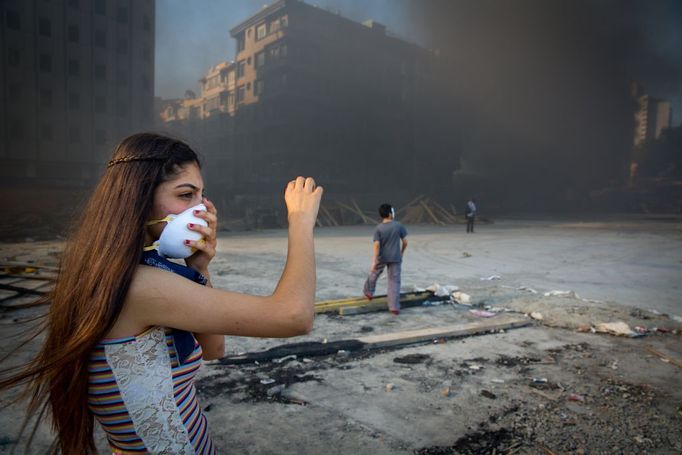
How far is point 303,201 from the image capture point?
147cm

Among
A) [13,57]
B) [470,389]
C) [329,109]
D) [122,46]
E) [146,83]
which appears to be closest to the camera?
[470,389]

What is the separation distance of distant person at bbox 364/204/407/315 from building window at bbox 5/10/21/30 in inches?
1331

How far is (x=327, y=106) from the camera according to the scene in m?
35.6

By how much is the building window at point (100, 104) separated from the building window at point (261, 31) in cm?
1411

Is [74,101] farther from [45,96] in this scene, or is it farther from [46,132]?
[46,132]

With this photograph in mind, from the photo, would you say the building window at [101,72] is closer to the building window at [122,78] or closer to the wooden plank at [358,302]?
the building window at [122,78]

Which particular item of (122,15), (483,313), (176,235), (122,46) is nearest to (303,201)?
(176,235)

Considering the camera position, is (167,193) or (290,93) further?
Answer: (290,93)

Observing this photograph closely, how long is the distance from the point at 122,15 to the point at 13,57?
8.53 m

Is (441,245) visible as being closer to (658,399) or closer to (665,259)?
(665,259)

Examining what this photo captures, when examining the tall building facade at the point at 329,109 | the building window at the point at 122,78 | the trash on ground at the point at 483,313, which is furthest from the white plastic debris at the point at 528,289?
the building window at the point at 122,78

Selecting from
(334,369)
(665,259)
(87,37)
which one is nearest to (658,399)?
(334,369)

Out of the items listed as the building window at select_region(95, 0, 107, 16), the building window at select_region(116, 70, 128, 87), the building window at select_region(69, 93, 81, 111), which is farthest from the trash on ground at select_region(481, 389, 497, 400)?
the building window at select_region(95, 0, 107, 16)

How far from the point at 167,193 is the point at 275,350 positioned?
367 centimetres
